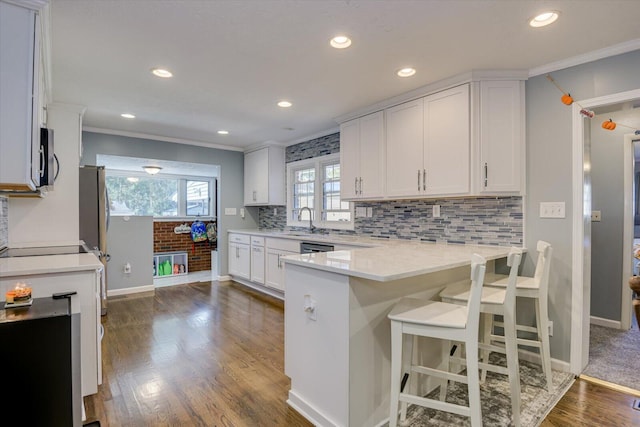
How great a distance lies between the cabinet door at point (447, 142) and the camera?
2760mm

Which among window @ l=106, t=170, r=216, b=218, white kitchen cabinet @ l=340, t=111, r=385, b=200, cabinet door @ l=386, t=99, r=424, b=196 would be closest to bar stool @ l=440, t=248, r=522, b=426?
cabinet door @ l=386, t=99, r=424, b=196

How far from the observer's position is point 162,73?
2752mm

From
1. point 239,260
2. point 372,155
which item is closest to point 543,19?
point 372,155

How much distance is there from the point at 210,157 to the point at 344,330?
4700 millimetres

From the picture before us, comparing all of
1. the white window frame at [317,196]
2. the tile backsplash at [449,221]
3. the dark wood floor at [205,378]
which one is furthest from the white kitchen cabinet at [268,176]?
the dark wood floor at [205,378]

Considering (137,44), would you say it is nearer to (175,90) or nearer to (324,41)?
(175,90)

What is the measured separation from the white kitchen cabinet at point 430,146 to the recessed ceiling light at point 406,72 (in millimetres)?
377

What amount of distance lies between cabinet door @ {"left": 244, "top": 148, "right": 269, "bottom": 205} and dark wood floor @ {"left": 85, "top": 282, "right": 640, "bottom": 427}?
2.17 m

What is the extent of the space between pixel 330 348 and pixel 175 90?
2745mm

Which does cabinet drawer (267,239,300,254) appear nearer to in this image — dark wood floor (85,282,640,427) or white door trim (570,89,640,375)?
dark wood floor (85,282,640,427)

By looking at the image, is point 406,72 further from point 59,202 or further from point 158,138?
point 158,138

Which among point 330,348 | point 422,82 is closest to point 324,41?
point 422,82

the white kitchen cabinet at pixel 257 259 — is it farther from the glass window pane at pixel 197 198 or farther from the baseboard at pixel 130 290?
the glass window pane at pixel 197 198

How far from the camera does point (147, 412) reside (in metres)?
1.96
